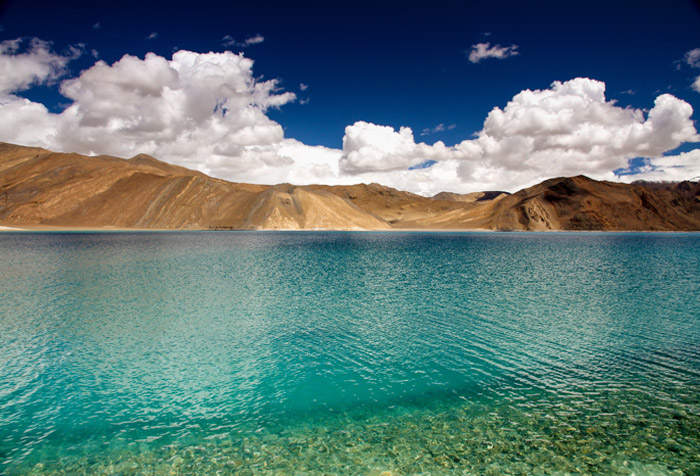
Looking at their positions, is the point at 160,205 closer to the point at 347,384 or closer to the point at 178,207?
the point at 178,207

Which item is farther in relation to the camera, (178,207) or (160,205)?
(160,205)

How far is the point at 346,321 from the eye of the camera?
2119cm

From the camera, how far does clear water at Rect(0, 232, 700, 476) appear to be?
9.32 metres

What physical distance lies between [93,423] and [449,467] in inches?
357

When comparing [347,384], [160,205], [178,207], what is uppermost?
[160,205]

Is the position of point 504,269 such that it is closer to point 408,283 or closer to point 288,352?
point 408,283

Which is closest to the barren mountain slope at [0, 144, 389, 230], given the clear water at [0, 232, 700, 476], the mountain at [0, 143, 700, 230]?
the mountain at [0, 143, 700, 230]

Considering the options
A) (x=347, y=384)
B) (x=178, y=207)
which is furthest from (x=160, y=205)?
(x=347, y=384)

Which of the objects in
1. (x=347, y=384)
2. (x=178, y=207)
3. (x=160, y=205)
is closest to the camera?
(x=347, y=384)

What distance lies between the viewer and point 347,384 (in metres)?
13.4

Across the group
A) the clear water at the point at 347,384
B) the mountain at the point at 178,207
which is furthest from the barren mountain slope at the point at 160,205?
the clear water at the point at 347,384

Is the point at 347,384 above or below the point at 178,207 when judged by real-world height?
below

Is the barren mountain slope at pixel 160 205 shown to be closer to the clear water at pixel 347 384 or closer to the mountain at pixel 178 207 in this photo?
the mountain at pixel 178 207

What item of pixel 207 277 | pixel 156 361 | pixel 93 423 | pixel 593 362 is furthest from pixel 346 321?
pixel 207 277
